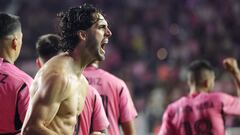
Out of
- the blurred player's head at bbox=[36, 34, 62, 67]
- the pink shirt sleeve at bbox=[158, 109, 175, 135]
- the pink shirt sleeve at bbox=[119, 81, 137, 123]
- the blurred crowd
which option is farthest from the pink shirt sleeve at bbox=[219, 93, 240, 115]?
the blurred crowd

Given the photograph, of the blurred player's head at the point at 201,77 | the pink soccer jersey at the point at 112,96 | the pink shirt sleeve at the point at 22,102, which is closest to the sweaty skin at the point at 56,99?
the pink shirt sleeve at the point at 22,102

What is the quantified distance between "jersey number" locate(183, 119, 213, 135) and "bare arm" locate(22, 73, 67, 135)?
2.80 metres

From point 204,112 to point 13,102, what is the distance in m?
2.64

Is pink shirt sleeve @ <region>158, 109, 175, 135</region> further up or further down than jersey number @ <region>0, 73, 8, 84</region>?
further down

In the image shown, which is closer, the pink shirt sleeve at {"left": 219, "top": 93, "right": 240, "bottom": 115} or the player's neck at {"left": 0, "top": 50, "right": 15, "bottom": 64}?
the player's neck at {"left": 0, "top": 50, "right": 15, "bottom": 64}

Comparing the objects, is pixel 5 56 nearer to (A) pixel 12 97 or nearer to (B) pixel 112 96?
(A) pixel 12 97

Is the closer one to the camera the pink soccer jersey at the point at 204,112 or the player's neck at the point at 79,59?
the player's neck at the point at 79,59

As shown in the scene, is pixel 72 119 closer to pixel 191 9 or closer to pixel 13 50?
pixel 13 50

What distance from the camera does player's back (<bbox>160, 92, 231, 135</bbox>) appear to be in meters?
7.12

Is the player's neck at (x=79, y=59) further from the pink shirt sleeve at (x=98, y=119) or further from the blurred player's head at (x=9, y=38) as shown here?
the pink shirt sleeve at (x=98, y=119)

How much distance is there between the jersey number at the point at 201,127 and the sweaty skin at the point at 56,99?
92.1 inches

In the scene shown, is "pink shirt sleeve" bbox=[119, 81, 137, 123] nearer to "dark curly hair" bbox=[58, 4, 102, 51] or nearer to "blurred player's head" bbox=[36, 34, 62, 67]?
"blurred player's head" bbox=[36, 34, 62, 67]

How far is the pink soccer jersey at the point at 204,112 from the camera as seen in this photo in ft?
23.4

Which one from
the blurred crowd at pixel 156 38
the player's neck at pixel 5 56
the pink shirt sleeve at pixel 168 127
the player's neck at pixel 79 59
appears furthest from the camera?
the blurred crowd at pixel 156 38
